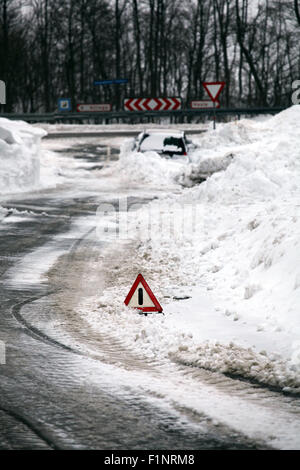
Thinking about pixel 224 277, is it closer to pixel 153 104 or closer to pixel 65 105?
pixel 153 104

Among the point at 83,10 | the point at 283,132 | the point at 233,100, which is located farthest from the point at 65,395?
the point at 233,100

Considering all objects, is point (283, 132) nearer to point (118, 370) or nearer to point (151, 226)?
point (151, 226)

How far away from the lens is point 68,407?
471 cm

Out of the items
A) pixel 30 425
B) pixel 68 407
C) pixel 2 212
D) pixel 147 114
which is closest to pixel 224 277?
pixel 68 407

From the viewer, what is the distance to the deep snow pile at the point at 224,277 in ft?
A: 19.7

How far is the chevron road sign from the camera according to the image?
124 feet

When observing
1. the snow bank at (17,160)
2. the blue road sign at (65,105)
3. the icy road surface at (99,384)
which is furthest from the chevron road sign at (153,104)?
the icy road surface at (99,384)

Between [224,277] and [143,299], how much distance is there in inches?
69.6

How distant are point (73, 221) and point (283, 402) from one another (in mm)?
9302

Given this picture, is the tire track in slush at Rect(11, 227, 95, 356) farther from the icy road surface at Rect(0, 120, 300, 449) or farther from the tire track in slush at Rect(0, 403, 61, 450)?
the tire track in slush at Rect(0, 403, 61, 450)

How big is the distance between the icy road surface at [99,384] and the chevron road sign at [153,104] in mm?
28595

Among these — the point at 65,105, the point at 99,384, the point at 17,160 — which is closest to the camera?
the point at 99,384

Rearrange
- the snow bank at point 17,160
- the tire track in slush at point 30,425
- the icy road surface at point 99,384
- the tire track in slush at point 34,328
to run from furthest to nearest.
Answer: the snow bank at point 17,160, the tire track in slush at point 34,328, the icy road surface at point 99,384, the tire track in slush at point 30,425

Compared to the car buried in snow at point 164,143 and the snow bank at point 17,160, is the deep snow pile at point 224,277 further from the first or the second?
the car buried in snow at point 164,143
